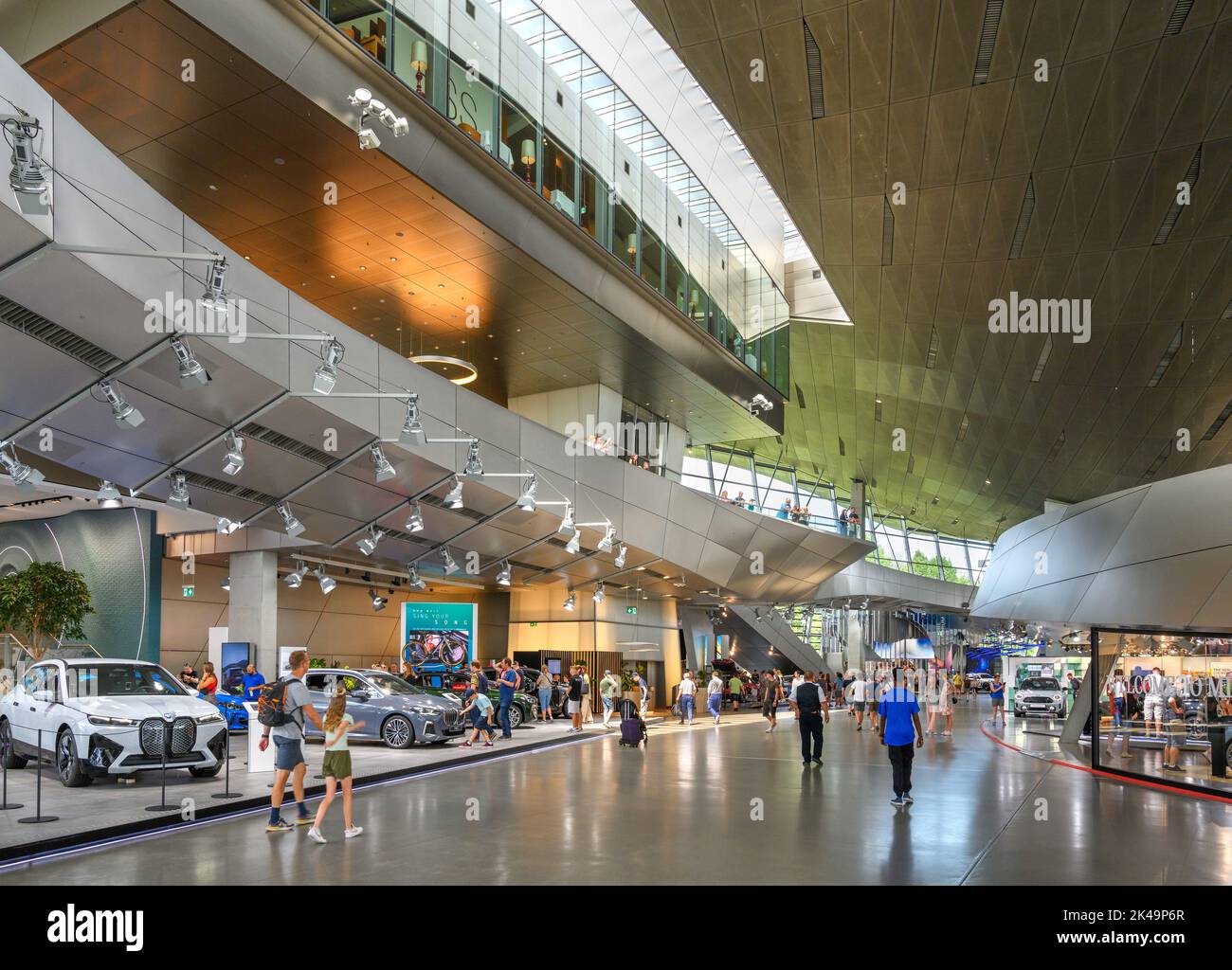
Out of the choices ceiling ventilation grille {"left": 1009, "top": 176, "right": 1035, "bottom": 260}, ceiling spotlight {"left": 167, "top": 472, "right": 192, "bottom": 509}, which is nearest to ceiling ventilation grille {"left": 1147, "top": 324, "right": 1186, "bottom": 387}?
ceiling ventilation grille {"left": 1009, "top": 176, "right": 1035, "bottom": 260}

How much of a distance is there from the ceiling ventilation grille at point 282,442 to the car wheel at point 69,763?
17.4ft

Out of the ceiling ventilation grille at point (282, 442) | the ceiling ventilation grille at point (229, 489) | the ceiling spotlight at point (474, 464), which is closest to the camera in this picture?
the ceiling ventilation grille at point (282, 442)

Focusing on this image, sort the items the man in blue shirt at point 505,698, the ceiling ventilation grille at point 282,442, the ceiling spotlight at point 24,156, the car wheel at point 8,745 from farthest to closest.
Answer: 1. the man in blue shirt at point 505,698
2. the ceiling ventilation grille at point 282,442
3. the car wheel at point 8,745
4. the ceiling spotlight at point 24,156

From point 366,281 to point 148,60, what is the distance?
8059 millimetres

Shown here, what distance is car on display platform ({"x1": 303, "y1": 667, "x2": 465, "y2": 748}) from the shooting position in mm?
20016

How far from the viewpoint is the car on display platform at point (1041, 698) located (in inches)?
1375

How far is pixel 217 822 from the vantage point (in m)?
10.9

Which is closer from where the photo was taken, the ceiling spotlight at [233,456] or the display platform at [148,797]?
the display platform at [148,797]

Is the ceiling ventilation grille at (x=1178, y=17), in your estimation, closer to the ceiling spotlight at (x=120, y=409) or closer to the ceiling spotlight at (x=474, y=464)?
the ceiling spotlight at (x=474, y=464)

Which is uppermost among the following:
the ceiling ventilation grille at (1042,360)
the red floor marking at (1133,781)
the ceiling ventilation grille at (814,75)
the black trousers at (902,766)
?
the ceiling ventilation grille at (814,75)

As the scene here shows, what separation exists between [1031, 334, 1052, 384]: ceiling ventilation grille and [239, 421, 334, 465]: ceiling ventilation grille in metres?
16.4

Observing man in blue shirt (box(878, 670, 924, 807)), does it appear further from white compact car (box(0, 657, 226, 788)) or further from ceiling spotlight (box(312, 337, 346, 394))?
white compact car (box(0, 657, 226, 788))

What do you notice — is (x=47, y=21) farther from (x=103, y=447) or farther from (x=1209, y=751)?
(x=1209, y=751)

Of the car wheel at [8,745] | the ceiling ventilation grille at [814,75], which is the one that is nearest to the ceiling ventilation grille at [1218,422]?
the ceiling ventilation grille at [814,75]
